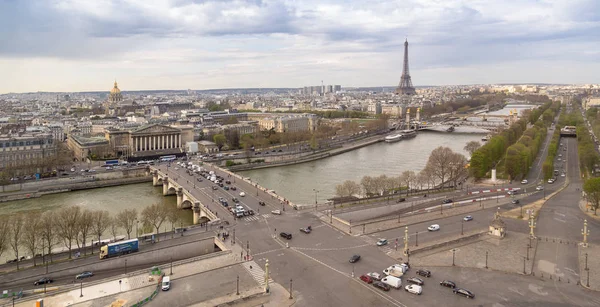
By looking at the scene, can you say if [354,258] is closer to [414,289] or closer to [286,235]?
[414,289]

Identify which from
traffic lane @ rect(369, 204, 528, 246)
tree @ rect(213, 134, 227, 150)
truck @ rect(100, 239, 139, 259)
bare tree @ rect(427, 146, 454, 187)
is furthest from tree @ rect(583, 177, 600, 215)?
tree @ rect(213, 134, 227, 150)

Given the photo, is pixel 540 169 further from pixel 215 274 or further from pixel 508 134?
pixel 215 274

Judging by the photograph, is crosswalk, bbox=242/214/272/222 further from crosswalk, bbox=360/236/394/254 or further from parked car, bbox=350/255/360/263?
parked car, bbox=350/255/360/263

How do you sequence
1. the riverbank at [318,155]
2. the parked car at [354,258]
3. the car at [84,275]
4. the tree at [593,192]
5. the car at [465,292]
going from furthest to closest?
the riverbank at [318,155], the tree at [593,192], the parked car at [354,258], the car at [84,275], the car at [465,292]

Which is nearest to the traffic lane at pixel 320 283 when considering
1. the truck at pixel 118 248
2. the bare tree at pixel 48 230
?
the truck at pixel 118 248

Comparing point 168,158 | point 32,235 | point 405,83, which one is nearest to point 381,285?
point 32,235

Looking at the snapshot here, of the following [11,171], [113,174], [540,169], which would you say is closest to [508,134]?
[540,169]

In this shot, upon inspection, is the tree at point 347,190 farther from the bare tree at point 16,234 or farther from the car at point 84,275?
the bare tree at point 16,234
